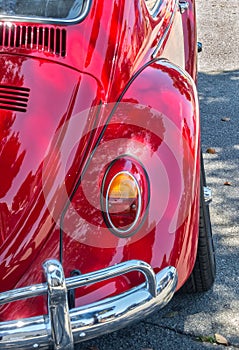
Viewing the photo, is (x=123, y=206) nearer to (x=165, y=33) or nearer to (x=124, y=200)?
(x=124, y=200)

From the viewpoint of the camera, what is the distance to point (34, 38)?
2.97 metres

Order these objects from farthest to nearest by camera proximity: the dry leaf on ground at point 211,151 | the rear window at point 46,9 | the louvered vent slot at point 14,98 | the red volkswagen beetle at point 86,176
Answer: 1. the dry leaf on ground at point 211,151
2. the rear window at point 46,9
3. the louvered vent slot at point 14,98
4. the red volkswagen beetle at point 86,176

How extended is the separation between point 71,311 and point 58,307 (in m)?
0.10

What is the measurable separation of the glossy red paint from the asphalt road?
0.62 meters

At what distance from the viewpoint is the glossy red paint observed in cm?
258

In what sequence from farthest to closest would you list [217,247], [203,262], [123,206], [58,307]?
1. [217,247]
2. [203,262]
3. [123,206]
4. [58,307]

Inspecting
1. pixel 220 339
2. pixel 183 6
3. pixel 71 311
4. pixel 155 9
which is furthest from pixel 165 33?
pixel 71 311

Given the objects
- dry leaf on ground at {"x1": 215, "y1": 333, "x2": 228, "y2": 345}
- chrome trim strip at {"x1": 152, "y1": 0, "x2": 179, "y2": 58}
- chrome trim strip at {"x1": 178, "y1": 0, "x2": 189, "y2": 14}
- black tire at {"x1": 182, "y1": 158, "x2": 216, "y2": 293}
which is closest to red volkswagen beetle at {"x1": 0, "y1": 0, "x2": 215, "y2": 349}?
chrome trim strip at {"x1": 152, "y1": 0, "x2": 179, "y2": 58}

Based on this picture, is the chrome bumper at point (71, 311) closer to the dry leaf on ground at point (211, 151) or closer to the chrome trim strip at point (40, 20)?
the chrome trim strip at point (40, 20)

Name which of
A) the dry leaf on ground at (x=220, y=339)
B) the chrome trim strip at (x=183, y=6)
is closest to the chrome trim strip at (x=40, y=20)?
the chrome trim strip at (x=183, y=6)

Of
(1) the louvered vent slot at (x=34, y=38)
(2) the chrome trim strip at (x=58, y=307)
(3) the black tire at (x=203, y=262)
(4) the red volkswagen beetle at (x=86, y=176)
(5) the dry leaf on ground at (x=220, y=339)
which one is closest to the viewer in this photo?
(2) the chrome trim strip at (x=58, y=307)

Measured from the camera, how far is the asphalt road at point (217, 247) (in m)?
3.26

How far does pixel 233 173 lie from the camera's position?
486 centimetres

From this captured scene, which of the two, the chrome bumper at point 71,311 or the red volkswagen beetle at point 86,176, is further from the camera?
the red volkswagen beetle at point 86,176
